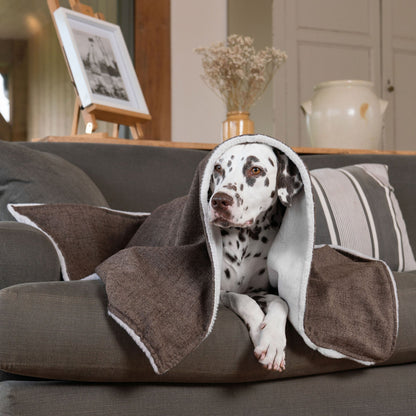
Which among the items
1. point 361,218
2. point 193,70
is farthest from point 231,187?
point 193,70

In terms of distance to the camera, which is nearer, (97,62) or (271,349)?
(271,349)

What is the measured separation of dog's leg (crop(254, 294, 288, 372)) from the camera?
3.96ft

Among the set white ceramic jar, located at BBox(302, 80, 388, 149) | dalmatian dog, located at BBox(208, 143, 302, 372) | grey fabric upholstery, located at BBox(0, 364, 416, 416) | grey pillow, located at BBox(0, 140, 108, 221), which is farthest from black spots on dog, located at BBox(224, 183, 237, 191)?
white ceramic jar, located at BBox(302, 80, 388, 149)

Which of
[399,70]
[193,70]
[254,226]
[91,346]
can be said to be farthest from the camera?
[399,70]

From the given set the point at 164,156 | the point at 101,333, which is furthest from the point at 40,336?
the point at 164,156

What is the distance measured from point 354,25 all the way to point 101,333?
384cm

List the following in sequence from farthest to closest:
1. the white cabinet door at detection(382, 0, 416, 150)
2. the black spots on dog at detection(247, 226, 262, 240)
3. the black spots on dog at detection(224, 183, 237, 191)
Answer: the white cabinet door at detection(382, 0, 416, 150)
the black spots on dog at detection(247, 226, 262, 240)
the black spots on dog at detection(224, 183, 237, 191)

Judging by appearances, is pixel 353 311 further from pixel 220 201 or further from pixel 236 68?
pixel 236 68

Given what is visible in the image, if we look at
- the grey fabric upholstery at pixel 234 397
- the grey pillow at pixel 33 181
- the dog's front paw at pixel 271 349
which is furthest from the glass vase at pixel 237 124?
the dog's front paw at pixel 271 349

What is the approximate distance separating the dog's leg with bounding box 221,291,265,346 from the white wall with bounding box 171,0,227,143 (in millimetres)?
2589

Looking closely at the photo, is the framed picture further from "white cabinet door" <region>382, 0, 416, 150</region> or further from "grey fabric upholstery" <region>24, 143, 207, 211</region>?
"white cabinet door" <region>382, 0, 416, 150</region>

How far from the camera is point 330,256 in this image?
1645 mm

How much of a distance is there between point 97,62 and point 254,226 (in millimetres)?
1472

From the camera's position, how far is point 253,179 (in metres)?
1.38
